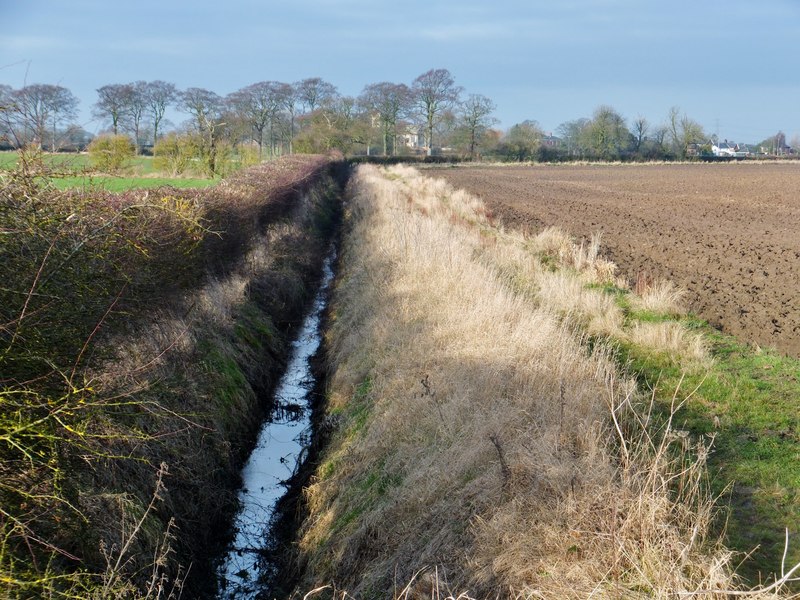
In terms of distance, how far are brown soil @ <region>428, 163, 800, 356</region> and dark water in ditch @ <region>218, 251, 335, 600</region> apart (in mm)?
6063

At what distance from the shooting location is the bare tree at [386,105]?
71.9 m

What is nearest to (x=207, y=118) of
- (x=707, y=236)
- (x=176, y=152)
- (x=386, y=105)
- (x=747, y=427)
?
(x=176, y=152)

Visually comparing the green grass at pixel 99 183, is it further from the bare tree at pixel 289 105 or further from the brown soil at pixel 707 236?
the bare tree at pixel 289 105

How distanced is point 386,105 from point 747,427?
69.6 meters

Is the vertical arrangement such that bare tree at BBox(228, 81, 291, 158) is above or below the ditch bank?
above

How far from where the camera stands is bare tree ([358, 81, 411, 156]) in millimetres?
71938

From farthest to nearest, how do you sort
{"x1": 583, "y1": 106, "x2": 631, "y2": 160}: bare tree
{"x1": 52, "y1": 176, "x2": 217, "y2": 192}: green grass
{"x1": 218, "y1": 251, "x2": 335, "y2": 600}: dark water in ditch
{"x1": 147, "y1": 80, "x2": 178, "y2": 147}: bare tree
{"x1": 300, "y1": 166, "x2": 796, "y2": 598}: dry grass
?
{"x1": 583, "y1": 106, "x2": 631, "y2": 160}: bare tree
{"x1": 147, "y1": 80, "x2": 178, "y2": 147}: bare tree
{"x1": 52, "y1": 176, "x2": 217, "y2": 192}: green grass
{"x1": 218, "y1": 251, "x2": 335, "y2": 600}: dark water in ditch
{"x1": 300, "y1": 166, "x2": 796, "y2": 598}: dry grass

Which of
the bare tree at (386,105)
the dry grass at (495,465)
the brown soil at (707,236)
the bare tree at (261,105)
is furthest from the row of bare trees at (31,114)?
the bare tree at (386,105)

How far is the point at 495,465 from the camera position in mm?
5031

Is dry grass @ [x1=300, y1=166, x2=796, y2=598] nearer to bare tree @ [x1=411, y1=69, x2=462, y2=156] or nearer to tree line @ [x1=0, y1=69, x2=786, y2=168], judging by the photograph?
tree line @ [x1=0, y1=69, x2=786, y2=168]

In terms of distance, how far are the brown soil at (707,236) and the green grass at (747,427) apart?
3.53ft

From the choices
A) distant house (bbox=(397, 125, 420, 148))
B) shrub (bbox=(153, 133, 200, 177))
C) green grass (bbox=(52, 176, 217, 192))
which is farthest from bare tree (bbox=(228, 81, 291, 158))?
green grass (bbox=(52, 176, 217, 192))

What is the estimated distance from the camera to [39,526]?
369 centimetres

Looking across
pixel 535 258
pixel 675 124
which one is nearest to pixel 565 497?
pixel 535 258
